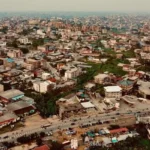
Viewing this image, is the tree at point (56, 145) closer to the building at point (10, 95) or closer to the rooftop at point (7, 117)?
the rooftop at point (7, 117)

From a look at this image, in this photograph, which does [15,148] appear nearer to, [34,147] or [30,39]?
[34,147]

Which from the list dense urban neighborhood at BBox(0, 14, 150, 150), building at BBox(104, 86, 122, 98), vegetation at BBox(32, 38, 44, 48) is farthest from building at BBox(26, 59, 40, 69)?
vegetation at BBox(32, 38, 44, 48)

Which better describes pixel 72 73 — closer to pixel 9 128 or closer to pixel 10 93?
pixel 10 93

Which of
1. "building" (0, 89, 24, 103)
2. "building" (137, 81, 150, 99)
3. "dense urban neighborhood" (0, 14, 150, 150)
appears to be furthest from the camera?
"building" (137, 81, 150, 99)

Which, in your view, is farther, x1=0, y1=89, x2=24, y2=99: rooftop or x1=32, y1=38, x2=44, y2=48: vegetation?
x1=32, y1=38, x2=44, y2=48: vegetation

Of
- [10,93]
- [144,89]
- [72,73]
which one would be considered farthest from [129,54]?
[10,93]

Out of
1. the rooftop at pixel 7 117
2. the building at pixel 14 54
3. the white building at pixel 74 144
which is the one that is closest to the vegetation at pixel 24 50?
the building at pixel 14 54

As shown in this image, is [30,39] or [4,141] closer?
[4,141]

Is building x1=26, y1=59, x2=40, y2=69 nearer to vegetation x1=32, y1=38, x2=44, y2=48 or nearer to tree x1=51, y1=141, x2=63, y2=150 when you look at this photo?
vegetation x1=32, y1=38, x2=44, y2=48

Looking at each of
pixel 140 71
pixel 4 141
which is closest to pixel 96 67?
pixel 140 71
